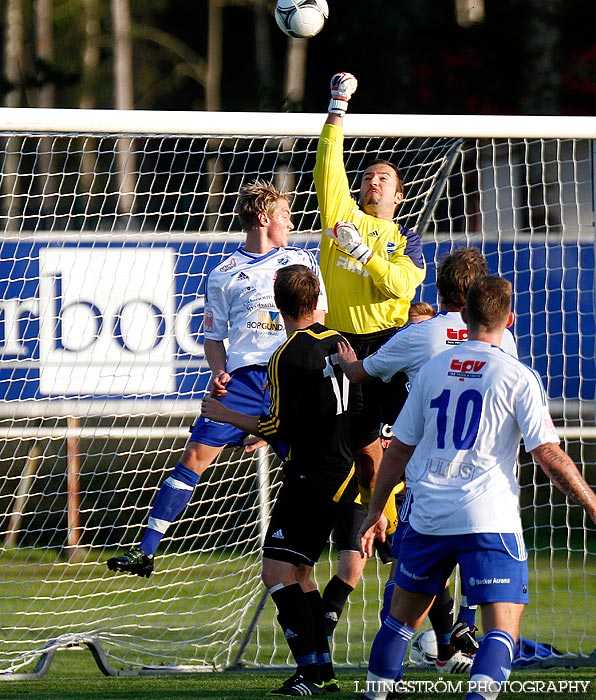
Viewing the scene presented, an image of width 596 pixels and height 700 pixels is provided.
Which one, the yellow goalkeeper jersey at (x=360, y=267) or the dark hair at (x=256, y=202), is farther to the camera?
the dark hair at (x=256, y=202)

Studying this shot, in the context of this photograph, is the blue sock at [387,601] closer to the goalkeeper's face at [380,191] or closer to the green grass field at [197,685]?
the green grass field at [197,685]

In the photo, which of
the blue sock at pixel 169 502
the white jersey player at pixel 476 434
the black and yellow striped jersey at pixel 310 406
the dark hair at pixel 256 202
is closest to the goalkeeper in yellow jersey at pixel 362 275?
the dark hair at pixel 256 202

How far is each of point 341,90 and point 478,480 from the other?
235cm

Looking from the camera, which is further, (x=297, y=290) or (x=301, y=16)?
(x=301, y=16)

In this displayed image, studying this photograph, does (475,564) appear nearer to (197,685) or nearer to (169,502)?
(197,685)

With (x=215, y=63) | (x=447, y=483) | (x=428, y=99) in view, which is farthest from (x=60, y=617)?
(x=215, y=63)

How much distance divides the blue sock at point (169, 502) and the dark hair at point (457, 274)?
1.94m

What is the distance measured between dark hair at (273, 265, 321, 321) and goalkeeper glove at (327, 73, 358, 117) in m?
1.04

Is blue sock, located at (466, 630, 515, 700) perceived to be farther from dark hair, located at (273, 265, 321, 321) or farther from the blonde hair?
the blonde hair

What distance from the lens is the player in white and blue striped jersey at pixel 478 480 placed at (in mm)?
4277

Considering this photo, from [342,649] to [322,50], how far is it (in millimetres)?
14245

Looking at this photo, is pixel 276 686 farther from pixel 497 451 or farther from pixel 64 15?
pixel 64 15

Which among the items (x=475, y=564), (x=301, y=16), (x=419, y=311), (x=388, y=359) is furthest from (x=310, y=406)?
(x=301, y=16)

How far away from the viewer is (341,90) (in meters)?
5.89
